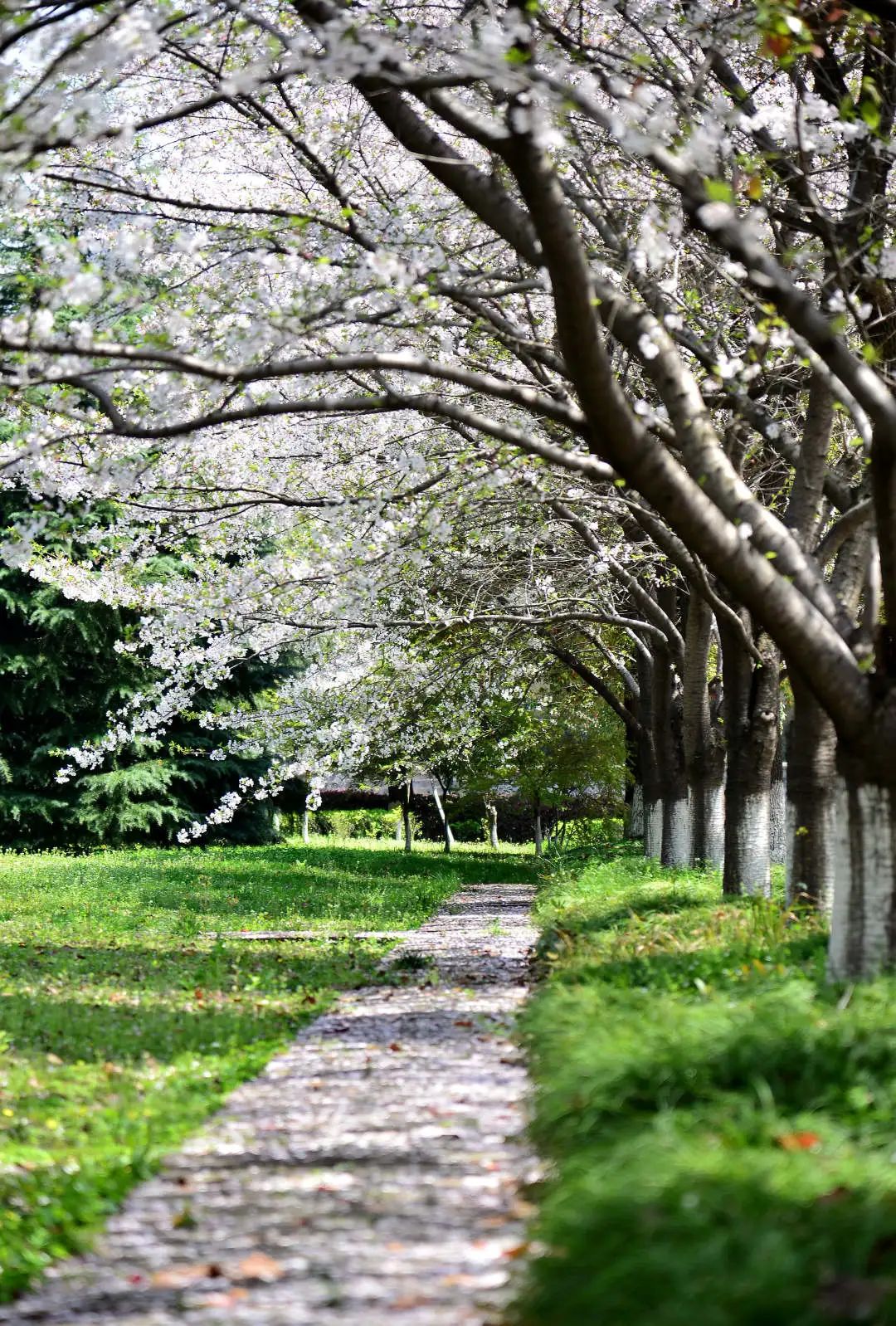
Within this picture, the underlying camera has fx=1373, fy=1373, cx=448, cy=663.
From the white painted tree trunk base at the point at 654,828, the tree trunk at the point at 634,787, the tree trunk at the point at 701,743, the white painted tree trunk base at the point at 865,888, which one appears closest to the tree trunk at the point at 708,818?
the tree trunk at the point at 701,743

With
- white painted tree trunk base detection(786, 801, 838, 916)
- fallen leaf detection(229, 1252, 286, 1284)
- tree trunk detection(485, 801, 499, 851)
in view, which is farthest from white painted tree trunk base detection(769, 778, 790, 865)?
fallen leaf detection(229, 1252, 286, 1284)

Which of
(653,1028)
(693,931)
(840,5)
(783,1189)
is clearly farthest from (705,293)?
(783,1189)

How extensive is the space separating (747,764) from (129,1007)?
5.92 m

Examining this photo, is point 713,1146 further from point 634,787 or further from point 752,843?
point 634,787

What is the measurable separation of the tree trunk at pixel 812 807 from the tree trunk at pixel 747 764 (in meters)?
2.17

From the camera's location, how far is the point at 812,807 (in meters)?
9.40

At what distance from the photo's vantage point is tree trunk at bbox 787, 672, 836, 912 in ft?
30.6

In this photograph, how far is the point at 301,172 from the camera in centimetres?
1105

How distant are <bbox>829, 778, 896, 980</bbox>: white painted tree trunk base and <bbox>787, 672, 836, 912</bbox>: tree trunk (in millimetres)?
2760

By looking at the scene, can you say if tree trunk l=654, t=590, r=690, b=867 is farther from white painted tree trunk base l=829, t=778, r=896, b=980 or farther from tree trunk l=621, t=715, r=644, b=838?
white painted tree trunk base l=829, t=778, r=896, b=980

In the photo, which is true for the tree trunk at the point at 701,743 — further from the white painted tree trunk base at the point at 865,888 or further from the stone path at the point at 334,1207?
the stone path at the point at 334,1207

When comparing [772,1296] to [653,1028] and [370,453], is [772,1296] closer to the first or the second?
[653,1028]

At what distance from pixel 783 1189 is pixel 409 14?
27.3 feet

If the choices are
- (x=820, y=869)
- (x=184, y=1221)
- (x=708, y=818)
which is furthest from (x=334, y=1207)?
(x=708, y=818)
